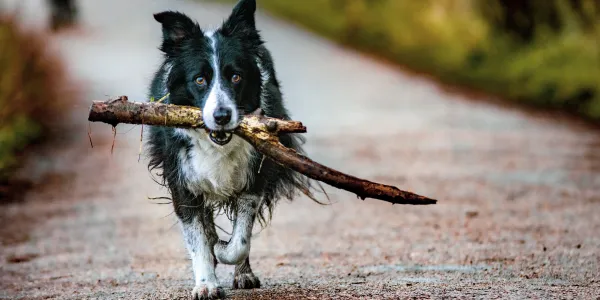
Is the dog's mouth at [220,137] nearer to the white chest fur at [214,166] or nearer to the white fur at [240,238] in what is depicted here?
the white chest fur at [214,166]

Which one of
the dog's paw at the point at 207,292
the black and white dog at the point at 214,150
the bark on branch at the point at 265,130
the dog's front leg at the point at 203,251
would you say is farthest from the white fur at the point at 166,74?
the dog's paw at the point at 207,292

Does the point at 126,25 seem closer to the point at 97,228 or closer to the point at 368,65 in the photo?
the point at 368,65

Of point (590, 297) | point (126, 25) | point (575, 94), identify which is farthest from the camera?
point (126, 25)

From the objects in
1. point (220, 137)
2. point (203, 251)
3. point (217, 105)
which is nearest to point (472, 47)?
point (203, 251)

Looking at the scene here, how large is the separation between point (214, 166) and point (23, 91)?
10.2 meters

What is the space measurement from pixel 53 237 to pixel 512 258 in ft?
15.4

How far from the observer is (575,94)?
1748cm

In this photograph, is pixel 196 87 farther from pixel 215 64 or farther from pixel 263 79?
pixel 263 79

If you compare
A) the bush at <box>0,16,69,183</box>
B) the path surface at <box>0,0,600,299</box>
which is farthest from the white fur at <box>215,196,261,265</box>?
the bush at <box>0,16,69,183</box>

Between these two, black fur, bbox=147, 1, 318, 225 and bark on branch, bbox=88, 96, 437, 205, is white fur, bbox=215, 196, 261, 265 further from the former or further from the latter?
bark on branch, bbox=88, 96, 437, 205

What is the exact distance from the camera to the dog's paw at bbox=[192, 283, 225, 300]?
6.21 m

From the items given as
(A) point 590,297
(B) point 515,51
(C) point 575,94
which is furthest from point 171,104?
(B) point 515,51

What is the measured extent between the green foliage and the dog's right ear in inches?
452

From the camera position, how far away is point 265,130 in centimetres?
588
